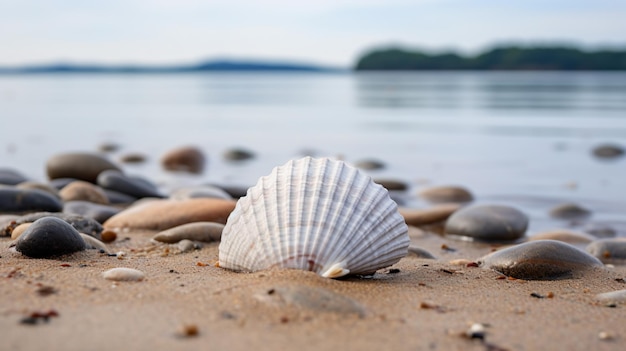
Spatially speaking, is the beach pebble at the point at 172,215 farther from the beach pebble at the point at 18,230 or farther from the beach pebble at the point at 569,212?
the beach pebble at the point at 569,212

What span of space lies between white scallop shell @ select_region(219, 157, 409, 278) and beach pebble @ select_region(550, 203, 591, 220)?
14.3 feet

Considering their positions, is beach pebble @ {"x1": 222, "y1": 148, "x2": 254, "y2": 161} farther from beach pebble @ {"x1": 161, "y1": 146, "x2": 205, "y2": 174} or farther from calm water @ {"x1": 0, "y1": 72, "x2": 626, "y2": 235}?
beach pebble @ {"x1": 161, "y1": 146, "x2": 205, "y2": 174}

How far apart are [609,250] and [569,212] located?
2.34 m

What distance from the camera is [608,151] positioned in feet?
41.5

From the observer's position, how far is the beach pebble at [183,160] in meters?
11.8

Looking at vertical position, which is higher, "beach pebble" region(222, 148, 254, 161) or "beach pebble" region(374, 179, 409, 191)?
"beach pebble" region(374, 179, 409, 191)

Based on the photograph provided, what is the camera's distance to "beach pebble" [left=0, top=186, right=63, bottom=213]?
20.5 ft

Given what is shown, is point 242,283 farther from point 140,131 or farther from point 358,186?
point 140,131

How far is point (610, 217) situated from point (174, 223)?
15.1ft

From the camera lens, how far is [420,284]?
139 inches

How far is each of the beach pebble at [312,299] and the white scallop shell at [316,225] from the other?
0.38m

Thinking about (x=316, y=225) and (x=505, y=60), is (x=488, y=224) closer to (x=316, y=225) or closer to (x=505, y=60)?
(x=316, y=225)

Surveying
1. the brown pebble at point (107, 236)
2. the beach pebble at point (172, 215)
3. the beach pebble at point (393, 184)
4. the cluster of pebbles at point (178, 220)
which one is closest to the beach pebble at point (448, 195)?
the cluster of pebbles at point (178, 220)

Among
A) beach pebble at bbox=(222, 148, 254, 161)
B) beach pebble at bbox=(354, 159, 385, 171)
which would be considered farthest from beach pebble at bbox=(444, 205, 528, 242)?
beach pebble at bbox=(222, 148, 254, 161)
